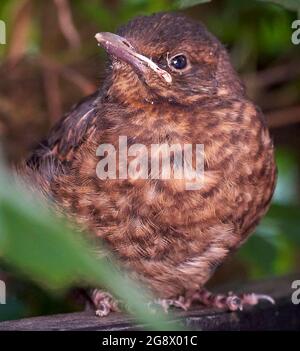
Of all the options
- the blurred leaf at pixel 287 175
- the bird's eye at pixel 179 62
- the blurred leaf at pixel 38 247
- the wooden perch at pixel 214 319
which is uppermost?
the bird's eye at pixel 179 62

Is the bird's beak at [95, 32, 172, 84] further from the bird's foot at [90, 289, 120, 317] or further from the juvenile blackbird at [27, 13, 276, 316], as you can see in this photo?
the bird's foot at [90, 289, 120, 317]

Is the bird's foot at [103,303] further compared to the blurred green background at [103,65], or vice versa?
the blurred green background at [103,65]

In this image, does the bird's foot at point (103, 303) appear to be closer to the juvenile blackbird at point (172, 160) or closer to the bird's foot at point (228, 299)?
the juvenile blackbird at point (172, 160)

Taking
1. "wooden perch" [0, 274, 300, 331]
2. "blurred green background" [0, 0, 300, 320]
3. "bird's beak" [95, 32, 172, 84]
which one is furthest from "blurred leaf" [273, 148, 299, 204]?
"bird's beak" [95, 32, 172, 84]

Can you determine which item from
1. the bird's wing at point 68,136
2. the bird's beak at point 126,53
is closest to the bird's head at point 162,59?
the bird's beak at point 126,53

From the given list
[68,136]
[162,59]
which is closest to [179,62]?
[162,59]

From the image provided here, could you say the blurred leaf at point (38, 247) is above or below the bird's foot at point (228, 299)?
above
